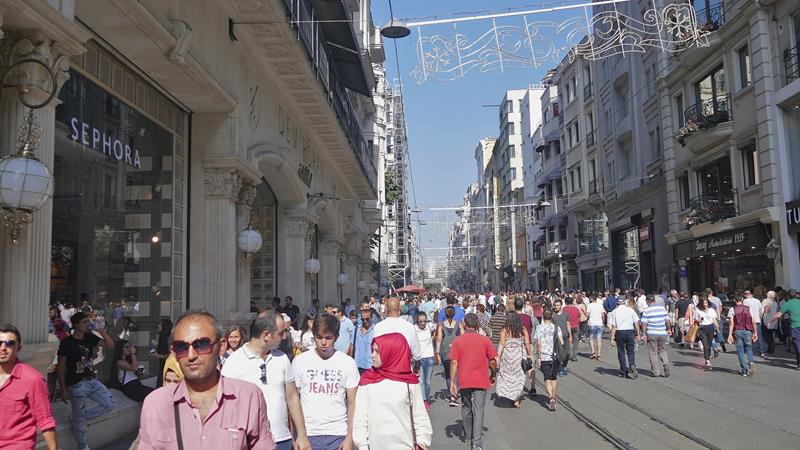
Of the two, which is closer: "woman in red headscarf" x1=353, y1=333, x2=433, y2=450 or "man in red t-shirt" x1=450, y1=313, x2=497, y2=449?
"woman in red headscarf" x1=353, y1=333, x2=433, y2=450

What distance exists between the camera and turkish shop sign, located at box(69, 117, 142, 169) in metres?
8.88

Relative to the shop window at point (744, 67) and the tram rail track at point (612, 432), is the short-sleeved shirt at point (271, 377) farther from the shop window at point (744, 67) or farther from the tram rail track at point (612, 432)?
the shop window at point (744, 67)

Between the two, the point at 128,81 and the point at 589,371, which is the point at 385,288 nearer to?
the point at 589,371

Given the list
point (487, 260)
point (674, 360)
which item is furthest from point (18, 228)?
point (487, 260)

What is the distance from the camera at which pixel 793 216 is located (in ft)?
63.5

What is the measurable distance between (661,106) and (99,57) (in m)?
25.2

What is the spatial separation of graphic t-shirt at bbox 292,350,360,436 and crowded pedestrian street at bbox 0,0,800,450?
A: 20 mm

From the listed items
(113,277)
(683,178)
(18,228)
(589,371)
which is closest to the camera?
(18,228)

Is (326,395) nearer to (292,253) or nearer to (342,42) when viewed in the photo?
(292,253)

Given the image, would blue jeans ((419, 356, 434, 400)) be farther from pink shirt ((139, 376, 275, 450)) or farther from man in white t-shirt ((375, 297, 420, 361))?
pink shirt ((139, 376, 275, 450))

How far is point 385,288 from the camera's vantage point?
203 feet

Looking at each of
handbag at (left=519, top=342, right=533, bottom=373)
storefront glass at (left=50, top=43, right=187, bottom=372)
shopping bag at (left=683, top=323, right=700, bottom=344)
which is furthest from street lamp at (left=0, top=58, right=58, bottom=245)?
shopping bag at (left=683, top=323, right=700, bottom=344)

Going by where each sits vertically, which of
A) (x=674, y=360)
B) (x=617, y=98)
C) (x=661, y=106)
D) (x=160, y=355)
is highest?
(x=617, y=98)

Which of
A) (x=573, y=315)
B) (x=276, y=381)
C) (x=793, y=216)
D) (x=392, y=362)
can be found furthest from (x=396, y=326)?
(x=793, y=216)
